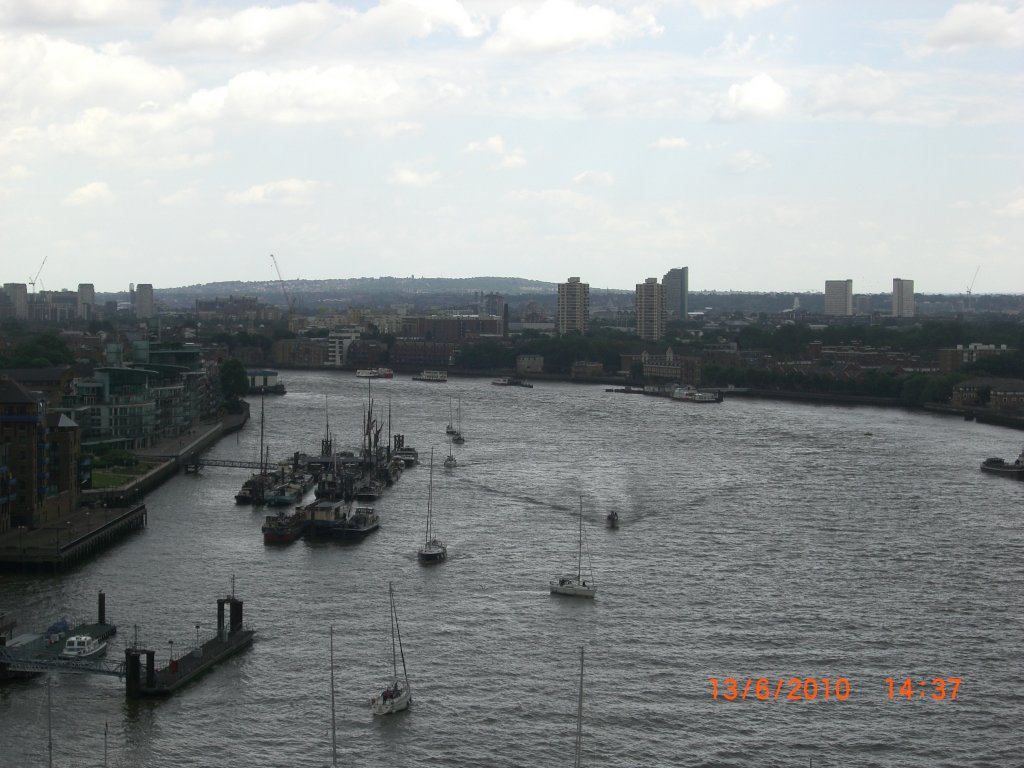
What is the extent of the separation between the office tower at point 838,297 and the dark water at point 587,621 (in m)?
109

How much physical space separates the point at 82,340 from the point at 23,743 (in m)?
46.3

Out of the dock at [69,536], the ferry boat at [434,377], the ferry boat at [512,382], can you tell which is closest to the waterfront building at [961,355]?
the ferry boat at [512,382]

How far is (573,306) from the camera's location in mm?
83188

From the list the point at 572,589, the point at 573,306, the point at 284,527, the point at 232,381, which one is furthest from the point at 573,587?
the point at 573,306

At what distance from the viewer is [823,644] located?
12.9m

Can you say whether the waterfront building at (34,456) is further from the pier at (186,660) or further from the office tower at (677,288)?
the office tower at (677,288)

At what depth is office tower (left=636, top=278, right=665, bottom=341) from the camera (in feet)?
261

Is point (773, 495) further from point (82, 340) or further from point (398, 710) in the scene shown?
point (82, 340)

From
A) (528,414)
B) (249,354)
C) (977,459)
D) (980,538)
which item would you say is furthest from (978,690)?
(249,354)

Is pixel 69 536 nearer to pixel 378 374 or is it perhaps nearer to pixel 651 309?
pixel 378 374

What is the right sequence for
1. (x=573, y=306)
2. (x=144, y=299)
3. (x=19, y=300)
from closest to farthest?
(x=573, y=306)
(x=19, y=300)
(x=144, y=299)

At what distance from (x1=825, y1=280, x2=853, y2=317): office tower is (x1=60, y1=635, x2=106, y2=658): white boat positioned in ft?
405

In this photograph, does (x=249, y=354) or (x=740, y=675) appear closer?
(x=740, y=675)

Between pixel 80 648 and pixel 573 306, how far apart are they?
71936 mm
